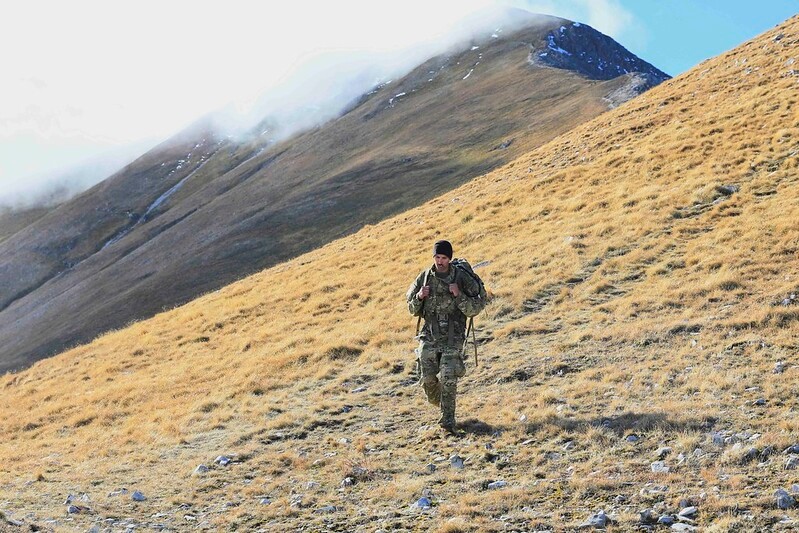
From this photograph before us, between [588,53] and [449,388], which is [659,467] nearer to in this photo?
[449,388]

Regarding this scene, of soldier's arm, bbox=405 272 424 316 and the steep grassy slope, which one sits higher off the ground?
soldier's arm, bbox=405 272 424 316

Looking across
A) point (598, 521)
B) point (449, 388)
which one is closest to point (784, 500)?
point (598, 521)

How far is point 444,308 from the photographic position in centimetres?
1150

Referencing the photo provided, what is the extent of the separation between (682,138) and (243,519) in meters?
25.7

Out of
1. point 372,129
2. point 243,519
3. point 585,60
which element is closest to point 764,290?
point 243,519

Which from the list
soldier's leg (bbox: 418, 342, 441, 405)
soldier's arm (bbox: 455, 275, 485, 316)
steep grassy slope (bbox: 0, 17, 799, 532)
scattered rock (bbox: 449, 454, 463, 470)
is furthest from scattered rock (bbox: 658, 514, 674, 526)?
soldier's leg (bbox: 418, 342, 441, 405)

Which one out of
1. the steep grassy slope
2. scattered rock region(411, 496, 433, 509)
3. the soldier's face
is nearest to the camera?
scattered rock region(411, 496, 433, 509)

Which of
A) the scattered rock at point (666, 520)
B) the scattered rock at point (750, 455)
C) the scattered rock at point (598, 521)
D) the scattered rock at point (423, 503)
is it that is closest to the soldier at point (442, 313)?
the scattered rock at point (423, 503)

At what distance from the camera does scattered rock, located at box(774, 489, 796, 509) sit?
6770 millimetres

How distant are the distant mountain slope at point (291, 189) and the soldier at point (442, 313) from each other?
41493 mm

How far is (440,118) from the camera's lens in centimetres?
8769

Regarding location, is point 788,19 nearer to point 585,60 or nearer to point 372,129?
point 372,129

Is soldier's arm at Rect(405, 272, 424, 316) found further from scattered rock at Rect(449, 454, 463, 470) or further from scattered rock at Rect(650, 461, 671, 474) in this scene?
scattered rock at Rect(650, 461, 671, 474)

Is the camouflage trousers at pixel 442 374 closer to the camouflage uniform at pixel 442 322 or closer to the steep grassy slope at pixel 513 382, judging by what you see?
the camouflage uniform at pixel 442 322
